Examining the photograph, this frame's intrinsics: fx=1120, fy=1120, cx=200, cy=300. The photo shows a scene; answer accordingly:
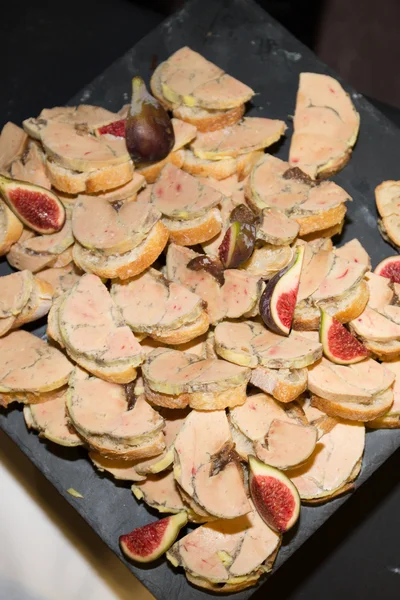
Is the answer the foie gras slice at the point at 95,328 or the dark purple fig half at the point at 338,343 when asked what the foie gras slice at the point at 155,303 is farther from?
the dark purple fig half at the point at 338,343

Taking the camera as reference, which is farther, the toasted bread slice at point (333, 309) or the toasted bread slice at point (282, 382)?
the toasted bread slice at point (333, 309)

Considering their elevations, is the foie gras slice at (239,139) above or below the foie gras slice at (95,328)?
above

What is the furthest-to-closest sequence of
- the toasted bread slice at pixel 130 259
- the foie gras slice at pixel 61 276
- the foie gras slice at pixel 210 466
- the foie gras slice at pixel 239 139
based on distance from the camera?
the foie gras slice at pixel 239 139
the foie gras slice at pixel 61 276
the toasted bread slice at pixel 130 259
the foie gras slice at pixel 210 466

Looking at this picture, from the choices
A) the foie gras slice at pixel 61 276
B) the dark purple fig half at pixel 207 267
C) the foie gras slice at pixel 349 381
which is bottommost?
the foie gras slice at pixel 61 276

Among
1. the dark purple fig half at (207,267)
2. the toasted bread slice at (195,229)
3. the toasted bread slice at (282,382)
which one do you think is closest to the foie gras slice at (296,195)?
the toasted bread slice at (195,229)

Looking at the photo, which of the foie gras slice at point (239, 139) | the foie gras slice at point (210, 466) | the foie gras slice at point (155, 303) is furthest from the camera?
the foie gras slice at point (239, 139)

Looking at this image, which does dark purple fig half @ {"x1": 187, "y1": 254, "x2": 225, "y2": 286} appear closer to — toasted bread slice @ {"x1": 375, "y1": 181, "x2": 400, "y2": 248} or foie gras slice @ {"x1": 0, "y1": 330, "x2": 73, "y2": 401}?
foie gras slice @ {"x1": 0, "y1": 330, "x2": 73, "y2": 401}

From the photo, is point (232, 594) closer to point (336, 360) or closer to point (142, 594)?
point (142, 594)
